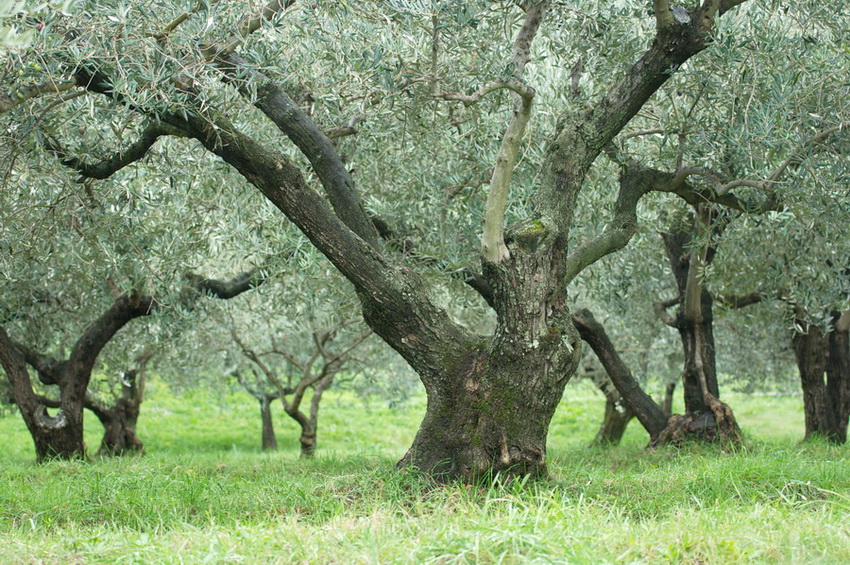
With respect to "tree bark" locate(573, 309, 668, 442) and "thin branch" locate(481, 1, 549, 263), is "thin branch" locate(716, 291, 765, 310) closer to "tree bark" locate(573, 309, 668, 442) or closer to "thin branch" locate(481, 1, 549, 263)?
"tree bark" locate(573, 309, 668, 442)

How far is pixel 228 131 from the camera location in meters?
6.54

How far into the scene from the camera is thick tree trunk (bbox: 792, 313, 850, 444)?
39.1ft

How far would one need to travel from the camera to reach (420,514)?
528cm

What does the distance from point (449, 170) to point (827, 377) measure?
7.15 meters

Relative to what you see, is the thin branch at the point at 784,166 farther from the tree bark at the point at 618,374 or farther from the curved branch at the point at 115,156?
the curved branch at the point at 115,156

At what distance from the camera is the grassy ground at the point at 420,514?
439 cm

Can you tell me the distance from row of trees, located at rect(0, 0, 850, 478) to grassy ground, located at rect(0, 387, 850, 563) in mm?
815

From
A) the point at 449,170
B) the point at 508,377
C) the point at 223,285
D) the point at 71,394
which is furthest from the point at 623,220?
the point at 71,394

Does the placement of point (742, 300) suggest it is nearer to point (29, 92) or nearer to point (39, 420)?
point (29, 92)

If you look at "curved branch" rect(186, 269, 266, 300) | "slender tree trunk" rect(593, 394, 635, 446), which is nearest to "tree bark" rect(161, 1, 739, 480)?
"curved branch" rect(186, 269, 266, 300)

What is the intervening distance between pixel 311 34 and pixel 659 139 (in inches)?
158

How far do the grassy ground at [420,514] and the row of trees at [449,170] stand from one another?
815 millimetres

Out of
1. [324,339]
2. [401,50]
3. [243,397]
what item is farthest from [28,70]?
[243,397]

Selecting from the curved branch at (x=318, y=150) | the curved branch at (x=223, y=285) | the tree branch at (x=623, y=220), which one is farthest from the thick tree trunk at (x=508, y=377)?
the curved branch at (x=223, y=285)
